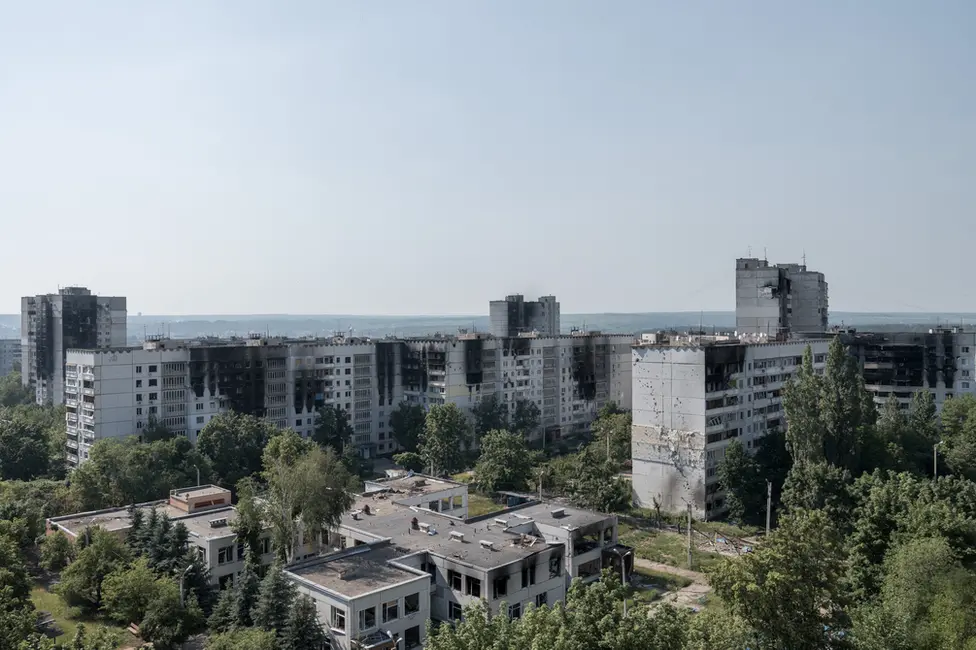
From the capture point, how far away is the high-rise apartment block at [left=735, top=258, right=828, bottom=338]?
78688 millimetres

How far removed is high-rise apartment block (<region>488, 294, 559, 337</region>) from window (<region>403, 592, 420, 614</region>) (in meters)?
83.3

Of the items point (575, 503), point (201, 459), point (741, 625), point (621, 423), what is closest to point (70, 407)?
point (201, 459)

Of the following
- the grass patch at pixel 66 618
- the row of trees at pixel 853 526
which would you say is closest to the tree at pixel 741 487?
the row of trees at pixel 853 526

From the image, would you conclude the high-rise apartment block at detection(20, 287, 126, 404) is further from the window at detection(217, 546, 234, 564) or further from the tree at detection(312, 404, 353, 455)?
the window at detection(217, 546, 234, 564)

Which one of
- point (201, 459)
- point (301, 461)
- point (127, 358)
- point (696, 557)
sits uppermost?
point (127, 358)

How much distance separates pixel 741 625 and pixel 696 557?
886 inches

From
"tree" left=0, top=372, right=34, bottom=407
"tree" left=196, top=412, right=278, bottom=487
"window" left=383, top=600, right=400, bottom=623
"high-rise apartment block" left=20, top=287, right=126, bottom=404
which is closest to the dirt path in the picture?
"window" left=383, top=600, right=400, bottom=623

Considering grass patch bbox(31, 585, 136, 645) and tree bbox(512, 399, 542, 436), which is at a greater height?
tree bbox(512, 399, 542, 436)

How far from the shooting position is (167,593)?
99.7ft

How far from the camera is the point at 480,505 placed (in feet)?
172

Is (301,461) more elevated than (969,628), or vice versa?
(301,461)

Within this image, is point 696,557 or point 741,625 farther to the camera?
point 696,557

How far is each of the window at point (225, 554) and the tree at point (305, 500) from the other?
10.1 ft

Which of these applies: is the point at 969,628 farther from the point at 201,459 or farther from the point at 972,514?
the point at 201,459
